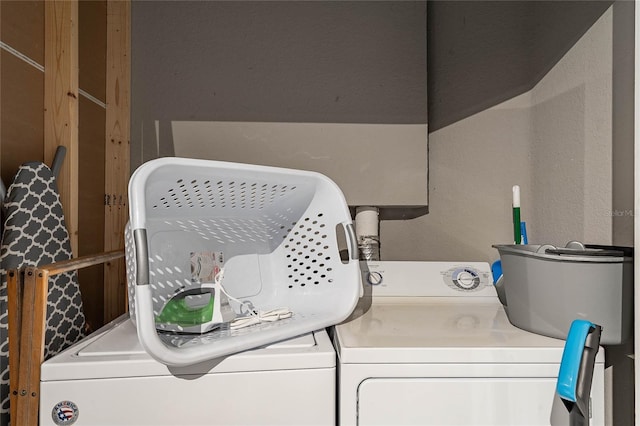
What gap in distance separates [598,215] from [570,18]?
71cm

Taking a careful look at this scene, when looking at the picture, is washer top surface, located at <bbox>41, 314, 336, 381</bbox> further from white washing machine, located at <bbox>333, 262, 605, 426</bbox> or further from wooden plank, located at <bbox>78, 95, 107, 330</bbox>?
wooden plank, located at <bbox>78, 95, 107, 330</bbox>

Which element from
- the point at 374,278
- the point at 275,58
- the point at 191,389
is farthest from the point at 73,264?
the point at 275,58

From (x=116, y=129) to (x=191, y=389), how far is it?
1210mm

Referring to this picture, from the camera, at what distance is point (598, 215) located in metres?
A: 1.29

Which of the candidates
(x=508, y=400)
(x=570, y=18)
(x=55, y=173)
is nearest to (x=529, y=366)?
(x=508, y=400)

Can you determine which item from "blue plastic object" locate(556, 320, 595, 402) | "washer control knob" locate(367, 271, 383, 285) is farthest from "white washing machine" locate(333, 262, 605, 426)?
"washer control knob" locate(367, 271, 383, 285)

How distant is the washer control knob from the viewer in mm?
1668

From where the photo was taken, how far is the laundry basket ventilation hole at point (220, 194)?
1176 mm

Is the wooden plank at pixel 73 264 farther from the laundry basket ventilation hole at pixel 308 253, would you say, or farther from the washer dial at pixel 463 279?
the washer dial at pixel 463 279

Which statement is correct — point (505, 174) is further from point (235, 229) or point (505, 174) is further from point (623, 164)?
point (235, 229)

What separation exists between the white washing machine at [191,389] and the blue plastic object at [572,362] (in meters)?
0.48

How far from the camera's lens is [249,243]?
1.49 m

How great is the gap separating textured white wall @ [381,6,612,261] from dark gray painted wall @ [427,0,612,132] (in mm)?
67

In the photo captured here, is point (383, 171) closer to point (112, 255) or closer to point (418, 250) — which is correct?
point (418, 250)
